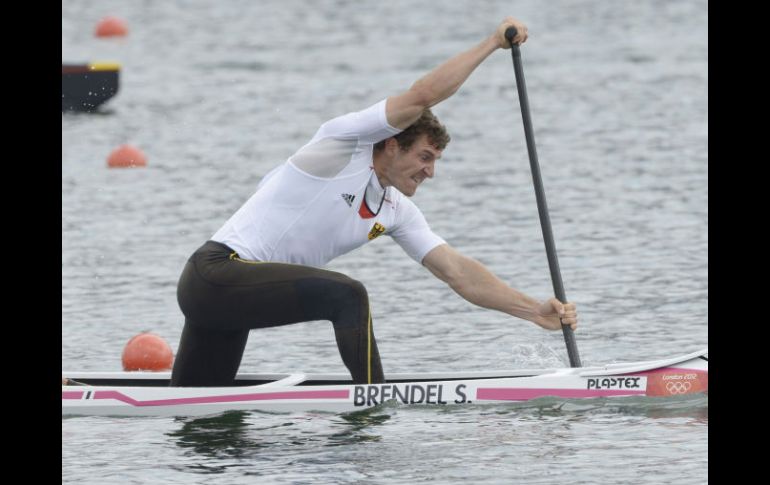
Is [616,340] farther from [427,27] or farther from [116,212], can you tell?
[427,27]

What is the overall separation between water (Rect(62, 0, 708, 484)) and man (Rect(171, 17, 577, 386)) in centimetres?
60

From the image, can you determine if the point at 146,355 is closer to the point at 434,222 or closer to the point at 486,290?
the point at 486,290

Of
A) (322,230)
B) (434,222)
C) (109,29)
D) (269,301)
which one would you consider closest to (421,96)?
(322,230)

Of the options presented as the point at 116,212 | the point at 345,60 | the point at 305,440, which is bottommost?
the point at 305,440

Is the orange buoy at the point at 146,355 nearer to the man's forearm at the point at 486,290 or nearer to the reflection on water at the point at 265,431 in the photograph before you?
the reflection on water at the point at 265,431

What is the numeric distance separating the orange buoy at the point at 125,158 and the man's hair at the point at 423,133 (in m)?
10.5

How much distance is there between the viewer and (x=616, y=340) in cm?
1120

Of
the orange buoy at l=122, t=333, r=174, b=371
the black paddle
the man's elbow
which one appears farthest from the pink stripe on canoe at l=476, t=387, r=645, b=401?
the orange buoy at l=122, t=333, r=174, b=371

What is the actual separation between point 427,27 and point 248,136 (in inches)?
431

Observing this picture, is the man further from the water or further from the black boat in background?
the black boat in background

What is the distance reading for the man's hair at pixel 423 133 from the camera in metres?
8.67

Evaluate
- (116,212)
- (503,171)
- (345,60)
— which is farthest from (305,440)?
(345,60)

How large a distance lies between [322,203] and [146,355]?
236 cm

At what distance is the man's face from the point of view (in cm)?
872
